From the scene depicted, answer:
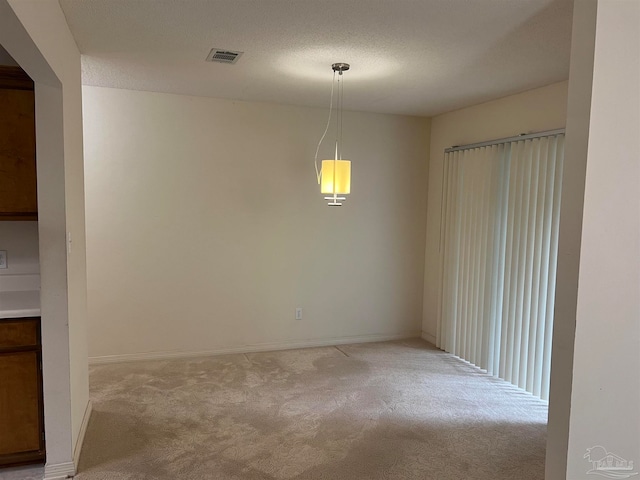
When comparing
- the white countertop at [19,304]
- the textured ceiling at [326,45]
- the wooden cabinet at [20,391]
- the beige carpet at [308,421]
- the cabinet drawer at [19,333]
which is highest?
the textured ceiling at [326,45]

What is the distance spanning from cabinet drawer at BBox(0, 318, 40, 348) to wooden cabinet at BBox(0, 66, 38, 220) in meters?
0.58

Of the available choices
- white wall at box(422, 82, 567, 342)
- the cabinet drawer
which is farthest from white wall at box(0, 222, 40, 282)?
white wall at box(422, 82, 567, 342)

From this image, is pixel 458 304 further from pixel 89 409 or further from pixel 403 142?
pixel 89 409

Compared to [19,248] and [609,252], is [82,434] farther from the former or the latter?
[609,252]

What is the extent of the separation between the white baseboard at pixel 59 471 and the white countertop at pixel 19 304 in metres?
0.83

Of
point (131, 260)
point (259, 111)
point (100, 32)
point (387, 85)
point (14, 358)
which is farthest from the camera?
point (259, 111)

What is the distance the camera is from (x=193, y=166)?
4.32 metres

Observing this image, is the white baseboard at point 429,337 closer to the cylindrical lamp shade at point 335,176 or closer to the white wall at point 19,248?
the cylindrical lamp shade at point 335,176

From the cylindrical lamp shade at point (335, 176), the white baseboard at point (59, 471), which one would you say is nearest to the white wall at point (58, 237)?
the white baseboard at point (59, 471)

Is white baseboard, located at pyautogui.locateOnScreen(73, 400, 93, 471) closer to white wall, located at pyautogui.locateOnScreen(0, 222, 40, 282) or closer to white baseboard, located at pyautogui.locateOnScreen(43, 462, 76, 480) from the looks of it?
white baseboard, located at pyautogui.locateOnScreen(43, 462, 76, 480)

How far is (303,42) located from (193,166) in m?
1.96

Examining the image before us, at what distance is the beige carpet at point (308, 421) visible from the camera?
265 cm

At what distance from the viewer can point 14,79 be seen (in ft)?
8.14

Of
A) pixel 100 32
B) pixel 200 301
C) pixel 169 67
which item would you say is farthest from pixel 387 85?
pixel 200 301
